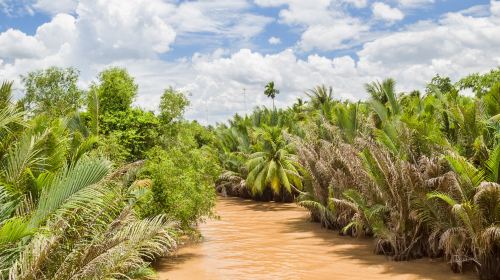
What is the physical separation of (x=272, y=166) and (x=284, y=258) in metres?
11.6

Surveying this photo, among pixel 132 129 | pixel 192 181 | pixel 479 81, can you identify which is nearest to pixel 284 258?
pixel 192 181

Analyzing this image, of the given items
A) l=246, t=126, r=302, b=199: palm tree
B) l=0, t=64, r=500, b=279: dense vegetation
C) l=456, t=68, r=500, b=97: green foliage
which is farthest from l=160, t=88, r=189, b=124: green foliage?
l=456, t=68, r=500, b=97: green foliage

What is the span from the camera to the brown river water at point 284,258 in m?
12.3

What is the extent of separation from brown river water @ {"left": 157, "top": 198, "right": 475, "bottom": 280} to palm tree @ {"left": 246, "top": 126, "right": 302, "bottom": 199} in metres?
4.74

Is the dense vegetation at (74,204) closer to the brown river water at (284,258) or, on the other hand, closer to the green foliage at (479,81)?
the brown river water at (284,258)

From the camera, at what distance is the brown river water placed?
12.3m

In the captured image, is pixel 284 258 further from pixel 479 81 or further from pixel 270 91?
pixel 270 91

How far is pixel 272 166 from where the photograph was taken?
25.7 metres

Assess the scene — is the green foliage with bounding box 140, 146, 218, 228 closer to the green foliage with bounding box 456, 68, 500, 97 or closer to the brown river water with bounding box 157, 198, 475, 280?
the brown river water with bounding box 157, 198, 475, 280

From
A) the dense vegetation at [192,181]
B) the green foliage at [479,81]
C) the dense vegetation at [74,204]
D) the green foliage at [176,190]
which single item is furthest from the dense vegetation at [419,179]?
the green foliage at [479,81]

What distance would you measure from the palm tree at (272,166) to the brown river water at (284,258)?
474 centimetres

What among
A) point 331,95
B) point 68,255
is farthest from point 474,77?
point 68,255

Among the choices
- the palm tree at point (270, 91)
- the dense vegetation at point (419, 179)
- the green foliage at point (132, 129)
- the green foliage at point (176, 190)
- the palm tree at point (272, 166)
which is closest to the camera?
the dense vegetation at point (419, 179)

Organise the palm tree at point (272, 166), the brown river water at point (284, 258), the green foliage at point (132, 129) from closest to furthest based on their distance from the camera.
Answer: the brown river water at point (284, 258)
the green foliage at point (132, 129)
the palm tree at point (272, 166)
